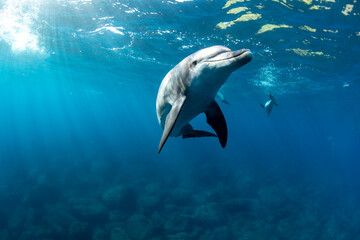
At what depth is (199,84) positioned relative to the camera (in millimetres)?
2945

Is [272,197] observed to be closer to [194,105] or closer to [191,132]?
[191,132]

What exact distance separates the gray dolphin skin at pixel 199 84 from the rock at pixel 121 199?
11885 millimetres

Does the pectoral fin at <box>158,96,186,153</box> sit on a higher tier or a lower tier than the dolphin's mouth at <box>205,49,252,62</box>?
lower

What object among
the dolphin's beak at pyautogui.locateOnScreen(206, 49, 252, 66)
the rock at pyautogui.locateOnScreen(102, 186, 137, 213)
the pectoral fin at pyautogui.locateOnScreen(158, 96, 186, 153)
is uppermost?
the dolphin's beak at pyautogui.locateOnScreen(206, 49, 252, 66)

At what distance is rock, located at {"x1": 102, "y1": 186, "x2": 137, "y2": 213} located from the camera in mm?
13992

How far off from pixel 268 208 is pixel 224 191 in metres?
3.37

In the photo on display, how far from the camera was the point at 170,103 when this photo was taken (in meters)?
3.55

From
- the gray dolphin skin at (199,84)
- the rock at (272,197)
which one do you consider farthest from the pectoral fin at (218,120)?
the rock at (272,197)

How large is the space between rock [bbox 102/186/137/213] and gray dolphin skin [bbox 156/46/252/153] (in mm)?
11885

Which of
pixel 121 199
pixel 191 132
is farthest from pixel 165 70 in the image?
pixel 191 132

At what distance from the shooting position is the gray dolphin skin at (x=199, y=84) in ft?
8.08

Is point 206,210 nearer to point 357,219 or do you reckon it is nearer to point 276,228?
point 276,228

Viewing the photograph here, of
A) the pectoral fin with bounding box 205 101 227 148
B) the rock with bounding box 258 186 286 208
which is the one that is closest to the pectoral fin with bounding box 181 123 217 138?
the pectoral fin with bounding box 205 101 227 148

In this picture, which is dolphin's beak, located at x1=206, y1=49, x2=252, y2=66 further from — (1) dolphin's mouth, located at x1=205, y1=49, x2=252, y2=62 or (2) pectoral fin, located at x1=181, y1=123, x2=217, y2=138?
(2) pectoral fin, located at x1=181, y1=123, x2=217, y2=138
